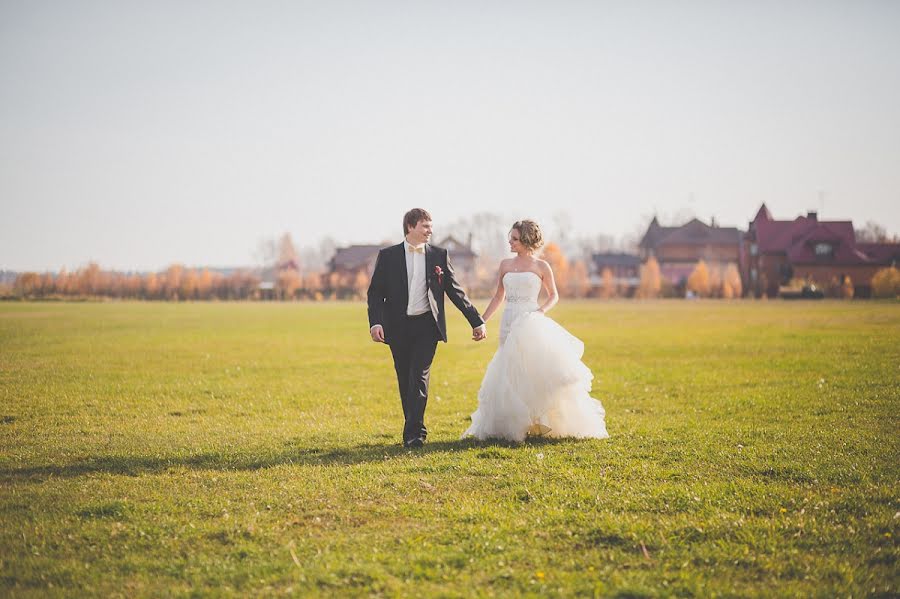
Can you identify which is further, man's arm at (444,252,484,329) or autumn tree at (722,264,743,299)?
autumn tree at (722,264,743,299)

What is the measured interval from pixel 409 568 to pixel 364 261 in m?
130

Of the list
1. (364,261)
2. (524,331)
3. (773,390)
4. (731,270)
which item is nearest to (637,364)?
(773,390)

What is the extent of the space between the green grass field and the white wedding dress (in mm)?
385

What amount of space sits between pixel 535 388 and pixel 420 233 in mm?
2724

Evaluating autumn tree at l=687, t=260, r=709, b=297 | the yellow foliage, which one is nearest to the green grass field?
the yellow foliage

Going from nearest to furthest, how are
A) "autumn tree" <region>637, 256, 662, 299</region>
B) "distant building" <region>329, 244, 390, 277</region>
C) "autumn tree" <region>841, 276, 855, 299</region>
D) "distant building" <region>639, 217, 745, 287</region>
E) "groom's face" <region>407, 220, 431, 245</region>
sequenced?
"groom's face" <region>407, 220, 431, 245</region> → "autumn tree" <region>841, 276, 855, 299</region> → "autumn tree" <region>637, 256, 662, 299</region> → "distant building" <region>639, 217, 745, 287</region> → "distant building" <region>329, 244, 390, 277</region>

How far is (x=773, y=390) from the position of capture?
1519 cm

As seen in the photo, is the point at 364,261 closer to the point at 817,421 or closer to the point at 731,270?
the point at 731,270

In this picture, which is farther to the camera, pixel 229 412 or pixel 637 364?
pixel 637 364

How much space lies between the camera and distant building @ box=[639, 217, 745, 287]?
403 feet

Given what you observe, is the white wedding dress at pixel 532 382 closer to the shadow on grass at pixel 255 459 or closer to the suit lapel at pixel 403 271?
the shadow on grass at pixel 255 459

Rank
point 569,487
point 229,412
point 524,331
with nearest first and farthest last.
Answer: point 569,487
point 524,331
point 229,412

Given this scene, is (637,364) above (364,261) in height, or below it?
below

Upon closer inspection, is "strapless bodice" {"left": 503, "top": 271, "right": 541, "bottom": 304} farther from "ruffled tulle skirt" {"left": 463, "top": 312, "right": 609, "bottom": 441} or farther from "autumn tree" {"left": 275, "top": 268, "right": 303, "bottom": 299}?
"autumn tree" {"left": 275, "top": 268, "right": 303, "bottom": 299}
